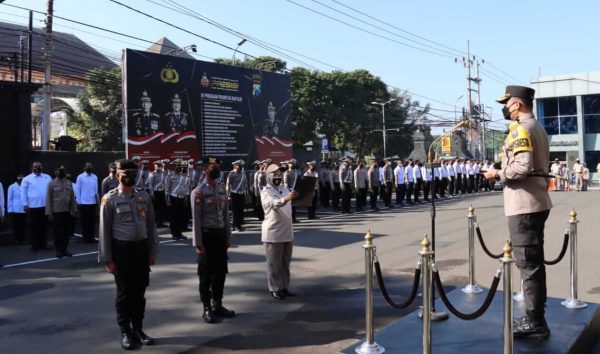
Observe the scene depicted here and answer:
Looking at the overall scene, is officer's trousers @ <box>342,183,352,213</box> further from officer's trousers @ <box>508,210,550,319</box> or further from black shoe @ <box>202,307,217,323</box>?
officer's trousers @ <box>508,210,550,319</box>

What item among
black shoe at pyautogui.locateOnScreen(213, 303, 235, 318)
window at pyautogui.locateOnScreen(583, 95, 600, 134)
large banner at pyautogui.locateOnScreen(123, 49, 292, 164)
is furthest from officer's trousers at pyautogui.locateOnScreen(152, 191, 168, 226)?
window at pyautogui.locateOnScreen(583, 95, 600, 134)

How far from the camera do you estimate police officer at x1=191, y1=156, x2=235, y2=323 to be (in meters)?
6.00

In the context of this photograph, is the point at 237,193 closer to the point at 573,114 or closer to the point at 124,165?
the point at 124,165

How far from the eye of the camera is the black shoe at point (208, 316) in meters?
5.90

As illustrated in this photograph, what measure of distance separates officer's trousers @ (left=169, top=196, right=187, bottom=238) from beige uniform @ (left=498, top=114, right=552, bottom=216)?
965cm

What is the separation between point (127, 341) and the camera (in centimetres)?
509

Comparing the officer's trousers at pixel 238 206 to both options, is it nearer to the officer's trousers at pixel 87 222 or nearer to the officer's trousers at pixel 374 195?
the officer's trousers at pixel 87 222

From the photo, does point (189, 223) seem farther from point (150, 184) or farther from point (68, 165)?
point (68, 165)

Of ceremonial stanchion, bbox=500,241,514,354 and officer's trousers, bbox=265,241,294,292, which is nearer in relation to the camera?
ceremonial stanchion, bbox=500,241,514,354

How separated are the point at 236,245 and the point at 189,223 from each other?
185 inches

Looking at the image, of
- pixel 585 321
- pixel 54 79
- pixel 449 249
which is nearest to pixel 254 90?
pixel 449 249

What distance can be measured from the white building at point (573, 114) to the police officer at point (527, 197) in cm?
4312

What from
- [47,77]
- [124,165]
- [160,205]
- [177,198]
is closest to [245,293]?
[124,165]

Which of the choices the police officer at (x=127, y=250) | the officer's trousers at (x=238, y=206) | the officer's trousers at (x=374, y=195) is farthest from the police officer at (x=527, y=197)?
the officer's trousers at (x=374, y=195)
